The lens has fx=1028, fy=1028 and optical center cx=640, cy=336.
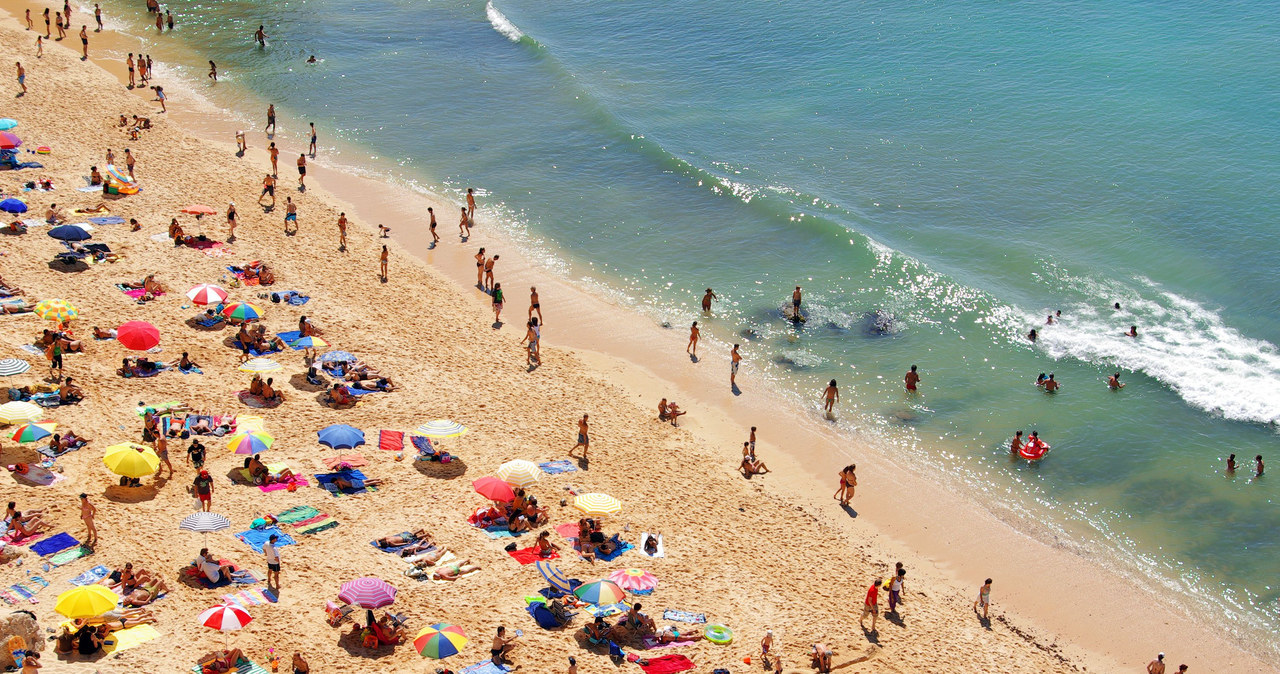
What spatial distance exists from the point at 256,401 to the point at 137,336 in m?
3.23

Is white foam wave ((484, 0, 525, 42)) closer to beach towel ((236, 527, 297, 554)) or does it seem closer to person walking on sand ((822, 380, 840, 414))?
person walking on sand ((822, 380, 840, 414))

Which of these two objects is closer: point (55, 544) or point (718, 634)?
point (55, 544)

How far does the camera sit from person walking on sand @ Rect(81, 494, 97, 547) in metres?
18.0

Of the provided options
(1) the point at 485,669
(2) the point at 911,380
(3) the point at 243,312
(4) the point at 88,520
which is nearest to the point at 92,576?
(4) the point at 88,520

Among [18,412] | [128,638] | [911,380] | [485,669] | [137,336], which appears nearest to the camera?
[128,638]

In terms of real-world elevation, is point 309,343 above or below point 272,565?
above

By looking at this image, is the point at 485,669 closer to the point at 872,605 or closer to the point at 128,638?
the point at 128,638

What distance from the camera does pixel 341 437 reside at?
22047 millimetres

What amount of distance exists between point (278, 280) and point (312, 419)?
25.8 ft

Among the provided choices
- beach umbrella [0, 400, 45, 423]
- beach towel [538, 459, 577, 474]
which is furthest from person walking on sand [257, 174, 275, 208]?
beach towel [538, 459, 577, 474]

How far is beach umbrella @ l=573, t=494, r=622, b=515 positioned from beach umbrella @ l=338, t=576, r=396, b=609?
15.9ft

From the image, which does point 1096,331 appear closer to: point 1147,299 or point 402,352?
point 1147,299

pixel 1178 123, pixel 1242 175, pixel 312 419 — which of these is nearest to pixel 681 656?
pixel 312 419

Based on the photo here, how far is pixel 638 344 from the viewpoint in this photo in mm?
30562
